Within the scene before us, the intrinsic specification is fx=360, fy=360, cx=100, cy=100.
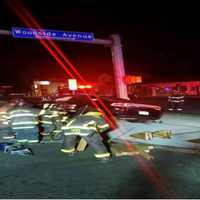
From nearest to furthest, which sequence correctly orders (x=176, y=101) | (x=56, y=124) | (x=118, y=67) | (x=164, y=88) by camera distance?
(x=56, y=124) < (x=176, y=101) < (x=118, y=67) < (x=164, y=88)

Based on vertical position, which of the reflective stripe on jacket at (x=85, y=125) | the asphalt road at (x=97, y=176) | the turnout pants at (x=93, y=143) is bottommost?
the asphalt road at (x=97, y=176)

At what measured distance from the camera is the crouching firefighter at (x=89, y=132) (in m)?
8.12

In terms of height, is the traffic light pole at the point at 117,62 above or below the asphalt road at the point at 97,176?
above

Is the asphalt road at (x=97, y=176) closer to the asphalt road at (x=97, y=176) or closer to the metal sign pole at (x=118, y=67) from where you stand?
the asphalt road at (x=97, y=176)

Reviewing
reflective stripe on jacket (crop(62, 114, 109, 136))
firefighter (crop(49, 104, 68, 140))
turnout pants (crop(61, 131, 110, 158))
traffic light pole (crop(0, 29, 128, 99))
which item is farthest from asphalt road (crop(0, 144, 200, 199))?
traffic light pole (crop(0, 29, 128, 99))

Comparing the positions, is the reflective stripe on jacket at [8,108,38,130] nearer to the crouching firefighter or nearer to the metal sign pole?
the crouching firefighter

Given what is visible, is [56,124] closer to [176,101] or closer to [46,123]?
[46,123]

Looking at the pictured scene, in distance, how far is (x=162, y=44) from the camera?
58.5m

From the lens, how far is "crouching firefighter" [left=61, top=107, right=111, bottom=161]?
320 inches

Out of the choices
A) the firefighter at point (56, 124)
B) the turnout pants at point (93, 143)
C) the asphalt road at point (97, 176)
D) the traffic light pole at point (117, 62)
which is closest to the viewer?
the asphalt road at point (97, 176)

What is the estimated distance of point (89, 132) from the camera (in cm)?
828

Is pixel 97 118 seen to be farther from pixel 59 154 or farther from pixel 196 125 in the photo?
pixel 196 125

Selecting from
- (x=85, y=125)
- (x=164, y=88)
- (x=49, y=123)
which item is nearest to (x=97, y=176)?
(x=85, y=125)

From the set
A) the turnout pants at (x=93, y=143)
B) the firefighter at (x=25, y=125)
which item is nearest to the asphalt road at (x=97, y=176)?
the turnout pants at (x=93, y=143)
